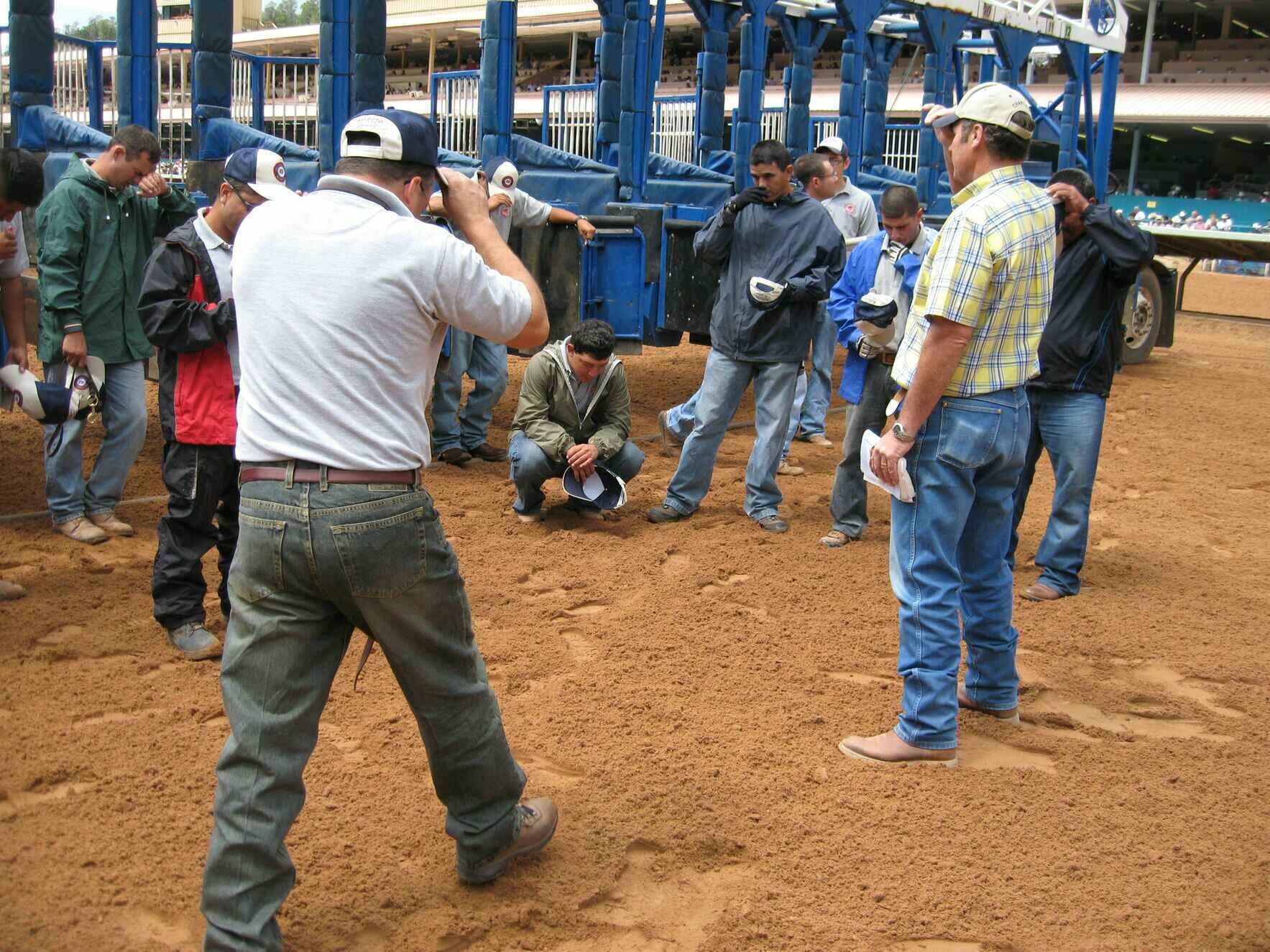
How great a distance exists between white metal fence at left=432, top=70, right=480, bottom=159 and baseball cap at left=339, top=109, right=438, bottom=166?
36.9 feet

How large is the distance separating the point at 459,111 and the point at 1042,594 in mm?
10353

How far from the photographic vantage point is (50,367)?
571 centimetres

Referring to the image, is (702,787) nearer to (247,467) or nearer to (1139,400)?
(247,467)

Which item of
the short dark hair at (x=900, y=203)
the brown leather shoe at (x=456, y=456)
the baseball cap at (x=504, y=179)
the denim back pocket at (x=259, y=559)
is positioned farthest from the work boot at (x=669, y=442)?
the denim back pocket at (x=259, y=559)

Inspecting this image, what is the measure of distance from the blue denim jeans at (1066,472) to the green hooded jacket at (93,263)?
4.16 metres

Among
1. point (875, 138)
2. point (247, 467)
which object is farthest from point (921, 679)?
point (875, 138)

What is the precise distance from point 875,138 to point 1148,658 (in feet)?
35.9

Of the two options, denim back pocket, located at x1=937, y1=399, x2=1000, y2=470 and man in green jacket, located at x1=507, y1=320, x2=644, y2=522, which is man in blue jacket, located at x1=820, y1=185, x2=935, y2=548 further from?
Result: denim back pocket, located at x1=937, y1=399, x2=1000, y2=470

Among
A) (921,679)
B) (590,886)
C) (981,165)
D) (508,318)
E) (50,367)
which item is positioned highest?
(981,165)

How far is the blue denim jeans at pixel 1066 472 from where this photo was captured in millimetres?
5570

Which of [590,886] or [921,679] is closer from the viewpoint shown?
[590,886]

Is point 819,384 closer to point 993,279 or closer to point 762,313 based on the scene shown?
point 762,313

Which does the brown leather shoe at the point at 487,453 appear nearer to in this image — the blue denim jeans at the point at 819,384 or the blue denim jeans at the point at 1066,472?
the blue denim jeans at the point at 819,384

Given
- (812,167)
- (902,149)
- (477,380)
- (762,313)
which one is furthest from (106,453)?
(902,149)
